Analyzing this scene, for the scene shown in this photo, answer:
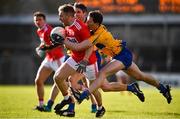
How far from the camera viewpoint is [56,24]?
42.7m

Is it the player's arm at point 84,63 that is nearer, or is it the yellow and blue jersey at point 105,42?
the player's arm at point 84,63

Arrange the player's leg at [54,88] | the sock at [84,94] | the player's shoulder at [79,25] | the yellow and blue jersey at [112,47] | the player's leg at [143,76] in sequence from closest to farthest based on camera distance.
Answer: the sock at [84,94]
the player's shoulder at [79,25]
the yellow and blue jersey at [112,47]
the player's leg at [143,76]
the player's leg at [54,88]

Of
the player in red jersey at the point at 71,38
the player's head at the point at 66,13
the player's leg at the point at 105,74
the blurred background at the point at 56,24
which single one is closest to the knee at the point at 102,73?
the player's leg at the point at 105,74

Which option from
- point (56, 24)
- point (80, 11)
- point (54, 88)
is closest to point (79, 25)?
point (80, 11)

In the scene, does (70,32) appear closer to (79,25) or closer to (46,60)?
(79,25)

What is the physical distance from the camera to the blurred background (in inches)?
1590

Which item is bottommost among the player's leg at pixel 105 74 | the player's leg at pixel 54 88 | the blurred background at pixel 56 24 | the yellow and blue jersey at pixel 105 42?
the blurred background at pixel 56 24

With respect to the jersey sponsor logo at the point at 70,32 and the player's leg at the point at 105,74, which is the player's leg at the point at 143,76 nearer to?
the player's leg at the point at 105,74

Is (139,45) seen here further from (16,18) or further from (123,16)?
(16,18)

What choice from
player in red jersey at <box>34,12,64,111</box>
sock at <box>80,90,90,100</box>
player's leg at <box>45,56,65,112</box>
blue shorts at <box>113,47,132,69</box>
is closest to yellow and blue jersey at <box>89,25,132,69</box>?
blue shorts at <box>113,47,132,69</box>

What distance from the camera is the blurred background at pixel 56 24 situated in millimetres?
40375

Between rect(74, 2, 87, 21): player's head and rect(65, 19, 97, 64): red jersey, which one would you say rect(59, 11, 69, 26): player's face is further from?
rect(74, 2, 87, 21): player's head

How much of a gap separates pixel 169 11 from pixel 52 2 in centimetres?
838

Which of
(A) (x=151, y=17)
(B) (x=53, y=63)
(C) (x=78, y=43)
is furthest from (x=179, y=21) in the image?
(C) (x=78, y=43)
